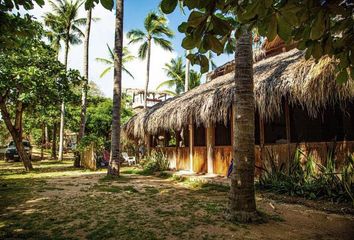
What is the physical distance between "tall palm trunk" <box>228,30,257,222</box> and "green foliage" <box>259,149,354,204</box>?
2133mm

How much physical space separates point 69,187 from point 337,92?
7.64 metres

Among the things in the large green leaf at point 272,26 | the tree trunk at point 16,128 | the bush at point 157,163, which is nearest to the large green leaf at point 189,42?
the large green leaf at point 272,26

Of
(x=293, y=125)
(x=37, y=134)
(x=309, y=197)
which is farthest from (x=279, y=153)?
(x=37, y=134)

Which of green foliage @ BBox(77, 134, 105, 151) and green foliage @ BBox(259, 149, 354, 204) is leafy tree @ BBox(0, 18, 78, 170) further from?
green foliage @ BBox(259, 149, 354, 204)

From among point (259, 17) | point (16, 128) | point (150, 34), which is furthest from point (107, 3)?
point (150, 34)

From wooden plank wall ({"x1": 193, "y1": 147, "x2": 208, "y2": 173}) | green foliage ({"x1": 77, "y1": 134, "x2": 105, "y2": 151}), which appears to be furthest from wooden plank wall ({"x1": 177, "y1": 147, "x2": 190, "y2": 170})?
green foliage ({"x1": 77, "y1": 134, "x2": 105, "y2": 151})

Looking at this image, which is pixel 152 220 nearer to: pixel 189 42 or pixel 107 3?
pixel 189 42

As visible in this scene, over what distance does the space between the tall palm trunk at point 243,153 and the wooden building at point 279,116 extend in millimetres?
1313

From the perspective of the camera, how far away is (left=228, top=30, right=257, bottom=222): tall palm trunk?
16.1 feet

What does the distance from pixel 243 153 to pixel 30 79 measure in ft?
33.1

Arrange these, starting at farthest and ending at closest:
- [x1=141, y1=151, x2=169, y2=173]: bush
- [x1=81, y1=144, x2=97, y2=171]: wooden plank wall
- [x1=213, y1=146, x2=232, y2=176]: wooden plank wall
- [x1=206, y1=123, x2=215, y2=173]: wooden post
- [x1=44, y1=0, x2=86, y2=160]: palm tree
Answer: [x1=44, y1=0, x2=86, y2=160]: palm tree → [x1=81, y1=144, x2=97, y2=171]: wooden plank wall → [x1=141, y1=151, x2=169, y2=173]: bush → [x1=206, y1=123, x2=215, y2=173]: wooden post → [x1=213, y1=146, x2=232, y2=176]: wooden plank wall

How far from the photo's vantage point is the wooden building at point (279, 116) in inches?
269

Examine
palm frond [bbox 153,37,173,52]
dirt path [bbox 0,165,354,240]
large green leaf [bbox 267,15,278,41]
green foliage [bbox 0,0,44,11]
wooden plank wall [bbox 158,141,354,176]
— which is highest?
palm frond [bbox 153,37,173,52]

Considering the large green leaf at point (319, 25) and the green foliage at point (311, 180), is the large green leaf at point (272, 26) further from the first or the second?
the green foliage at point (311, 180)
